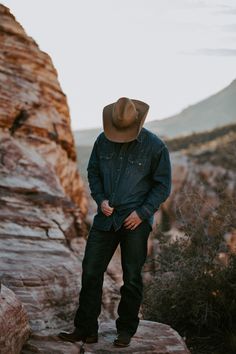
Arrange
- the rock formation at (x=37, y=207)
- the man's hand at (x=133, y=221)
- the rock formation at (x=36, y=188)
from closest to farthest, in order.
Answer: the man's hand at (x=133, y=221) < the rock formation at (x=37, y=207) < the rock formation at (x=36, y=188)

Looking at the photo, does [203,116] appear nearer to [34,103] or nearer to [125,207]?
[34,103]

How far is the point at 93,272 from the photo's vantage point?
457 cm

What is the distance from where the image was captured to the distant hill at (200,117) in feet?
275

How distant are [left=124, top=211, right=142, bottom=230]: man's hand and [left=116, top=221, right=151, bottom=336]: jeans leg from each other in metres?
0.05

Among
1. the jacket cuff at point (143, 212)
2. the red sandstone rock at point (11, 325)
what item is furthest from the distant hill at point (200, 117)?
the red sandstone rock at point (11, 325)

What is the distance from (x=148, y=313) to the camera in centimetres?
648

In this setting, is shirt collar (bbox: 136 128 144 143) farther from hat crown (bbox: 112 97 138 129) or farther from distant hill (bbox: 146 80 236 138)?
distant hill (bbox: 146 80 236 138)

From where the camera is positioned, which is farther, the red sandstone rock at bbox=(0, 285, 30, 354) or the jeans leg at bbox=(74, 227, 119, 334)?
the jeans leg at bbox=(74, 227, 119, 334)

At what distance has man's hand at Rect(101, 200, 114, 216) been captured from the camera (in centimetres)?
450

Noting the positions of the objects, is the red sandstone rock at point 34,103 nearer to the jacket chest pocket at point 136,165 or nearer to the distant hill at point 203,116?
the jacket chest pocket at point 136,165

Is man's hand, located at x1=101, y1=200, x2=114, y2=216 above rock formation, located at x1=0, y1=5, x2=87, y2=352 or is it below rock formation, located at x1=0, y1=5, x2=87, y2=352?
above

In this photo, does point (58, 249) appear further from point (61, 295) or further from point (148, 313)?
point (148, 313)

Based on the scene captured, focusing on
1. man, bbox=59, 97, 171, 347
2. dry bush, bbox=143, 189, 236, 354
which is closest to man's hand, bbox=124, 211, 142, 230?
man, bbox=59, 97, 171, 347

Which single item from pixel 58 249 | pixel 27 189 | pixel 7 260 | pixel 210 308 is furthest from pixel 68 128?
pixel 210 308
